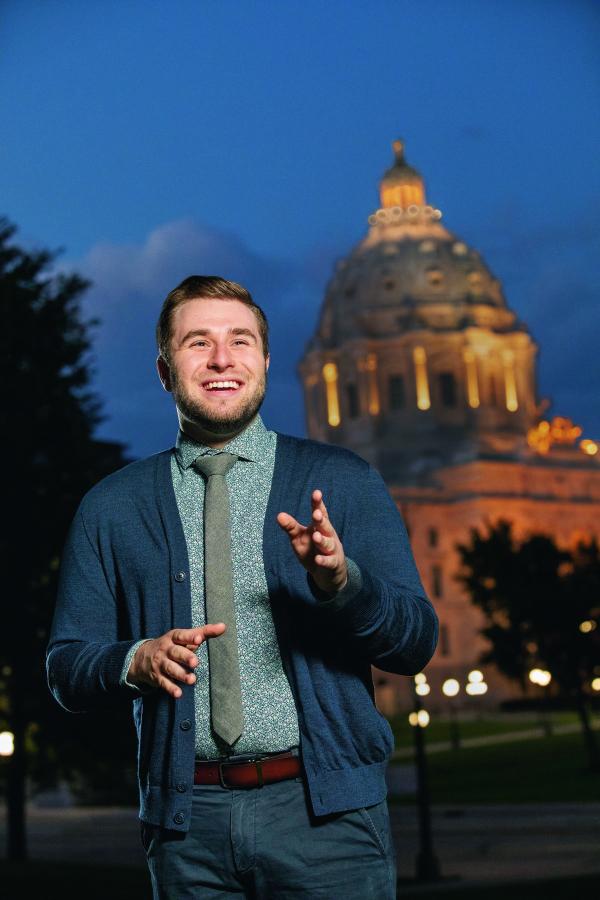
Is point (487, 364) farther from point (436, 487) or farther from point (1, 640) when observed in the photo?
point (1, 640)

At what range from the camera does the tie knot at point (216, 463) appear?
431 cm

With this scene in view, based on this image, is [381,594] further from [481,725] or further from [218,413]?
[481,725]

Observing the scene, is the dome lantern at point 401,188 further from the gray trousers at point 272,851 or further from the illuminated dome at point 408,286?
the gray trousers at point 272,851

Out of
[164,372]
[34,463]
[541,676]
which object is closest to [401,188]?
[541,676]

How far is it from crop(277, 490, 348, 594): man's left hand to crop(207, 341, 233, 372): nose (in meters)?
0.75

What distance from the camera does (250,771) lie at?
3.94 m

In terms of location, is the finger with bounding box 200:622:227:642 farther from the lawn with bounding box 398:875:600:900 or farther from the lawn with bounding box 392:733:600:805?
the lawn with bounding box 392:733:600:805

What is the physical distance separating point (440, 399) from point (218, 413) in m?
121

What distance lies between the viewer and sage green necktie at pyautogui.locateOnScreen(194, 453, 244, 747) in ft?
12.9

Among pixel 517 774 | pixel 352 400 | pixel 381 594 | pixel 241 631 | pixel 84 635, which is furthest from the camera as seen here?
pixel 352 400

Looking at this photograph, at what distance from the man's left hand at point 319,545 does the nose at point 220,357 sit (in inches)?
29.6

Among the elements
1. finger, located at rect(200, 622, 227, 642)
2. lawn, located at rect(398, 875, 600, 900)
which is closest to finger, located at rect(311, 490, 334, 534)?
finger, located at rect(200, 622, 227, 642)

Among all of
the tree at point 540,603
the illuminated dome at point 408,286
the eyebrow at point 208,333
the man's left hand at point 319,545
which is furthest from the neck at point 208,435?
the illuminated dome at point 408,286

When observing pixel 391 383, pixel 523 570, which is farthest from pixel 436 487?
pixel 523 570
